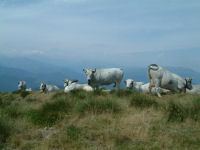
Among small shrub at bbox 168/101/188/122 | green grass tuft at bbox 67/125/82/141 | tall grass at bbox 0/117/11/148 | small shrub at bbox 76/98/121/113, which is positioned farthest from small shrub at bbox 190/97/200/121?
tall grass at bbox 0/117/11/148

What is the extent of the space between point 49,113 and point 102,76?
11228 mm

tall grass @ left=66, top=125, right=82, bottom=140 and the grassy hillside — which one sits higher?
tall grass @ left=66, top=125, right=82, bottom=140

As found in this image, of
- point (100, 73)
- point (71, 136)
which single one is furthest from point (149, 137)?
point (100, 73)

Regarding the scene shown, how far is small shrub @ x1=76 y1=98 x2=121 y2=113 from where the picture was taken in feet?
25.0

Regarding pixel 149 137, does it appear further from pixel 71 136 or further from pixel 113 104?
pixel 113 104

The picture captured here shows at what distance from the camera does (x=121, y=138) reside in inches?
206

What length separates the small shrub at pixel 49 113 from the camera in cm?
675

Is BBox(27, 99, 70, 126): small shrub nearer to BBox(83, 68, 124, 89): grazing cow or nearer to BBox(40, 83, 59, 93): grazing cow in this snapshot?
BBox(83, 68, 124, 89): grazing cow

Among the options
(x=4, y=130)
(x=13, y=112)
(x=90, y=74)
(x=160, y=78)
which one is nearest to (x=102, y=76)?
(x=90, y=74)

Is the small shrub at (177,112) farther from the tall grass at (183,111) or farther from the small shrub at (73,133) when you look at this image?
the small shrub at (73,133)

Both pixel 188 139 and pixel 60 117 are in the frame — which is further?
pixel 60 117

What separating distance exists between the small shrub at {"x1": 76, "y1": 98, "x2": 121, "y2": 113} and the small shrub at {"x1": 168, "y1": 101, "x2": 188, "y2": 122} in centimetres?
176

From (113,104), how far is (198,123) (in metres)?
2.85

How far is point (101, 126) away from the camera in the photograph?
20.4 ft
